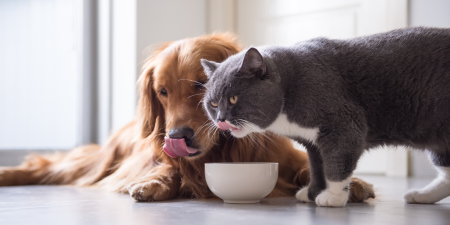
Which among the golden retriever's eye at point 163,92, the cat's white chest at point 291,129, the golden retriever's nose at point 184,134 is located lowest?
the golden retriever's nose at point 184,134

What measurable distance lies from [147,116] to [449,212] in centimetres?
122

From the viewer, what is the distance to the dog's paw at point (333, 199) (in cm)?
129

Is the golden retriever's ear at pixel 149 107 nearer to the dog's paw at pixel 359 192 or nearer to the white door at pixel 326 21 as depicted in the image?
the dog's paw at pixel 359 192

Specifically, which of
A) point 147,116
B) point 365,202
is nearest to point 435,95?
point 365,202

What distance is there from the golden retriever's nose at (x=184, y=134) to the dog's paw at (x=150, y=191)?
20cm

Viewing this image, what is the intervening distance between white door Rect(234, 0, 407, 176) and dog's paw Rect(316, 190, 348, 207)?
1.77m

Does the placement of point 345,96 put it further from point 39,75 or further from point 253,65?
point 39,75

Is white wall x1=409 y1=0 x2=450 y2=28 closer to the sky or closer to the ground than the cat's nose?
closer to the sky

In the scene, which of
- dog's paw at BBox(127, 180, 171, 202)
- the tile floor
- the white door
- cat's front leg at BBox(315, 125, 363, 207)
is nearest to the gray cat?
cat's front leg at BBox(315, 125, 363, 207)

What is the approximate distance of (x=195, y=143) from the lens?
1.54 meters

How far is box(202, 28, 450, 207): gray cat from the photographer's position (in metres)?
1.23

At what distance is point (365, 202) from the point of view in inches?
58.5

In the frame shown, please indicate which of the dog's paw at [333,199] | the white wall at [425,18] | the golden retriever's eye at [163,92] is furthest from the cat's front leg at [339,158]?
the white wall at [425,18]

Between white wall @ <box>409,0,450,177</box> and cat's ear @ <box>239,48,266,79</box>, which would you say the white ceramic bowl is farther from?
white wall @ <box>409,0,450,177</box>
